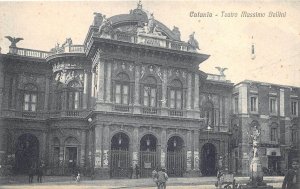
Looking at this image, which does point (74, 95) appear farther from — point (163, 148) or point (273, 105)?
point (273, 105)

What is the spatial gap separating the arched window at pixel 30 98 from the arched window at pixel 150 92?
8.86 meters

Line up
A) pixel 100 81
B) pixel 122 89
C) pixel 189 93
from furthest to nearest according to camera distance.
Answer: pixel 189 93 < pixel 122 89 < pixel 100 81

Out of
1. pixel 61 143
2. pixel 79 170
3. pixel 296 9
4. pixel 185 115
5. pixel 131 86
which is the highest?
pixel 296 9

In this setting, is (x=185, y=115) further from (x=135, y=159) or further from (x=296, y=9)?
(x=296, y=9)

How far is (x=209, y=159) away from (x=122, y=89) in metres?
11.7

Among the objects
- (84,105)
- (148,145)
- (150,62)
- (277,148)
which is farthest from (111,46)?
(277,148)

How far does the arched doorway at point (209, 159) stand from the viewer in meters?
34.9

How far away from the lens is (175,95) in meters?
29.7

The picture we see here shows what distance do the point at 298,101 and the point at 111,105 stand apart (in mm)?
20432

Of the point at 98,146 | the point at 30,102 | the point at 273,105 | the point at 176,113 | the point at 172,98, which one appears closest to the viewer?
the point at 98,146

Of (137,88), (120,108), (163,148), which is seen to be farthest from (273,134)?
(120,108)

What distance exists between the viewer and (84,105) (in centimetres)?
3056

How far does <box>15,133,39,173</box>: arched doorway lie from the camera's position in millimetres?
30697

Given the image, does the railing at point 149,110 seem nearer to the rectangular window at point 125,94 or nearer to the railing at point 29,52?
the rectangular window at point 125,94
